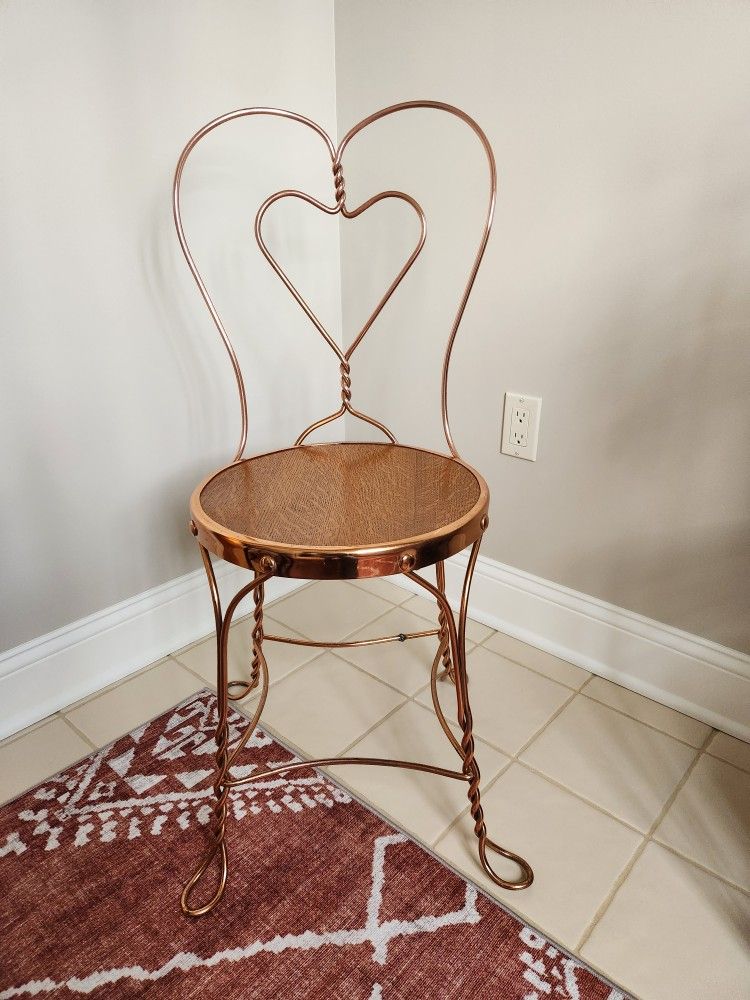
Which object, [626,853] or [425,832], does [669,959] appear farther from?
[425,832]

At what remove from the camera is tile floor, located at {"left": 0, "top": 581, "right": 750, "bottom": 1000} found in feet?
2.67

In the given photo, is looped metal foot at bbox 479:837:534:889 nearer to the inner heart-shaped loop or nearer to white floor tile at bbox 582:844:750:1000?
white floor tile at bbox 582:844:750:1000

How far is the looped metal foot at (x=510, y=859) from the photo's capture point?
848 millimetres

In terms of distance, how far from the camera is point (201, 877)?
0.87 meters

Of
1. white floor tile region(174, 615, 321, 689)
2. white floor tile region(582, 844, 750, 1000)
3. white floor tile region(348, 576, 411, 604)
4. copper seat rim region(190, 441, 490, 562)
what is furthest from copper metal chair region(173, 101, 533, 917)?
white floor tile region(348, 576, 411, 604)

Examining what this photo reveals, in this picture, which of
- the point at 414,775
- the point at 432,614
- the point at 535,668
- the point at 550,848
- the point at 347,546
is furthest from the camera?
the point at 432,614

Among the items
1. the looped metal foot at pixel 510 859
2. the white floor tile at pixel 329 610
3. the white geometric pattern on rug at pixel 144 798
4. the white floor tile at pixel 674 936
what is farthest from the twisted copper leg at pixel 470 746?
the white floor tile at pixel 329 610

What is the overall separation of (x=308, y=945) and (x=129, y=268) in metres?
0.97

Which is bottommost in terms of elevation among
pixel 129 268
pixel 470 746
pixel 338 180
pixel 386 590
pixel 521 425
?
pixel 386 590

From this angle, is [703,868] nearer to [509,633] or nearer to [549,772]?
[549,772]

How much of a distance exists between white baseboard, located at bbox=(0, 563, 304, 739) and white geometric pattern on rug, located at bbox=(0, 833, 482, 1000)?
46cm

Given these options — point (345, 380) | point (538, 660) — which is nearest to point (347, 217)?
point (345, 380)

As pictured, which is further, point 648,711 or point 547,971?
point 648,711

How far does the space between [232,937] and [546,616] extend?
0.75 meters
